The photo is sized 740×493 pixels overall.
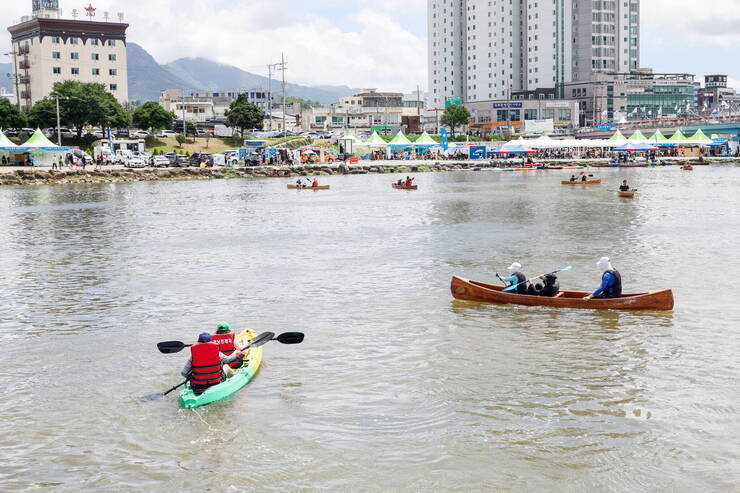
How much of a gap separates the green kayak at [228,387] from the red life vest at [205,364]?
182 millimetres

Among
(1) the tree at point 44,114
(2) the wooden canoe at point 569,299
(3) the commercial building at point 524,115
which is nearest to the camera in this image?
(2) the wooden canoe at point 569,299

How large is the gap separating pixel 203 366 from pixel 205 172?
83.5 meters

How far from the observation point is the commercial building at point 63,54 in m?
136

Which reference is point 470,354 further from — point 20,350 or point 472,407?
point 20,350

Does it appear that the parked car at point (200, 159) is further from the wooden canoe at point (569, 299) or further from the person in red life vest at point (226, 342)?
the person in red life vest at point (226, 342)

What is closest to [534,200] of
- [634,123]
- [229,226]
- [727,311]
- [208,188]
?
[229,226]

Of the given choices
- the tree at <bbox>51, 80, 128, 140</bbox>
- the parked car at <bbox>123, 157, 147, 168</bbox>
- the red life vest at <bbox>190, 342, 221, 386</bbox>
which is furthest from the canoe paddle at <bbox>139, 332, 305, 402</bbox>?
the tree at <bbox>51, 80, 128, 140</bbox>

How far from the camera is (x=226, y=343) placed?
16141mm

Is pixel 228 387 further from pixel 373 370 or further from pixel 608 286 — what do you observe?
pixel 608 286

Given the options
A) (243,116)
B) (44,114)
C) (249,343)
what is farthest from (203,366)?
(243,116)

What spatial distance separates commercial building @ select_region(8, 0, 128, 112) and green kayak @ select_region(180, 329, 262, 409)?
5243 inches

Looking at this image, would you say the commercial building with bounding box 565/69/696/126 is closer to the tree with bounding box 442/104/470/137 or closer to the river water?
the tree with bounding box 442/104/470/137

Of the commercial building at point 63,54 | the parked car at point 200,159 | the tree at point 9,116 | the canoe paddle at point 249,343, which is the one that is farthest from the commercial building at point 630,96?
the canoe paddle at point 249,343

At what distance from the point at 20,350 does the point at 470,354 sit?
11.5 m
